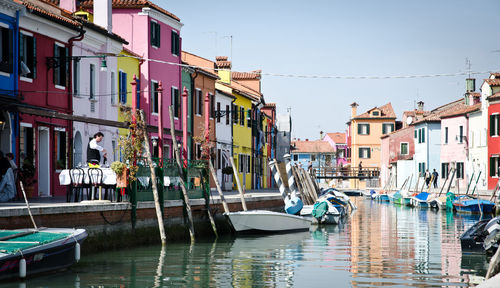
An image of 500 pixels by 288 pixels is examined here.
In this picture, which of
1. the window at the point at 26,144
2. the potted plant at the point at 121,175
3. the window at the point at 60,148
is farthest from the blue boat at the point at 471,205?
the potted plant at the point at 121,175

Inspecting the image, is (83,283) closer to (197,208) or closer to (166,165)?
(166,165)

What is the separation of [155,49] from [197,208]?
41.5ft

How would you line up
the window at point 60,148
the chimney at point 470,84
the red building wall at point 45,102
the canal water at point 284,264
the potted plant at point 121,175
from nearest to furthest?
1. the canal water at point 284,264
2. the potted plant at point 121,175
3. the red building wall at point 45,102
4. the window at point 60,148
5. the chimney at point 470,84

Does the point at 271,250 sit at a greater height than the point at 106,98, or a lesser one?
lesser

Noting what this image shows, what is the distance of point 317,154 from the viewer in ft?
429

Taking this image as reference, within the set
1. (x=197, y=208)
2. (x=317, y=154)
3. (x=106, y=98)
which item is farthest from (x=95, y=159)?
(x=317, y=154)

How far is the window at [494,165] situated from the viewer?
50.8 meters

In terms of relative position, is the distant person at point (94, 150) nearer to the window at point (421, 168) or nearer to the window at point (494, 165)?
the window at point (494, 165)

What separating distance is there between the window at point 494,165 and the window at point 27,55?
35107 mm

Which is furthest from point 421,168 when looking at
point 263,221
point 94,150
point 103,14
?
point 94,150

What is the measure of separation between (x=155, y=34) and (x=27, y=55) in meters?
11.1

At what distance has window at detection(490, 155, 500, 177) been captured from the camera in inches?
2000

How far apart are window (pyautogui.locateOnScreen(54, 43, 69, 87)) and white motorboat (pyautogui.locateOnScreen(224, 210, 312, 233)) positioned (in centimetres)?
733

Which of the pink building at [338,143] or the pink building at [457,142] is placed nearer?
the pink building at [457,142]
